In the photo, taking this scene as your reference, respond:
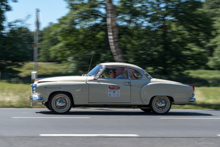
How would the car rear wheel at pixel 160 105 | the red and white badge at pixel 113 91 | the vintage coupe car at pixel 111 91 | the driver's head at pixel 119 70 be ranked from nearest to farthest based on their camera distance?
the vintage coupe car at pixel 111 91, the red and white badge at pixel 113 91, the driver's head at pixel 119 70, the car rear wheel at pixel 160 105

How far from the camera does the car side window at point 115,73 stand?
10656mm

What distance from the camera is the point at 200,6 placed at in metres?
29.8

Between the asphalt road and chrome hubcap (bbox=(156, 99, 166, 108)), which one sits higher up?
chrome hubcap (bbox=(156, 99, 166, 108))

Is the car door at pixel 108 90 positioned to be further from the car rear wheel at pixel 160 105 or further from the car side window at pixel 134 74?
the car rear wheel at pixel 160 105

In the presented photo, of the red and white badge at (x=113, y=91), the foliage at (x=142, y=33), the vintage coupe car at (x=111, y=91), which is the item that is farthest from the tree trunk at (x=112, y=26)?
the foliage at (x=142, y=33)

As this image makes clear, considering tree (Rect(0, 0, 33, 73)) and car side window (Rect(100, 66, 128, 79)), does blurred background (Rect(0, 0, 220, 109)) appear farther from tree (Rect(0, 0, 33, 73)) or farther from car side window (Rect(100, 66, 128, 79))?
car side window (Rect(100, 66, 128, 79))

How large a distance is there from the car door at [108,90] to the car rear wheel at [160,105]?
89 centimetres

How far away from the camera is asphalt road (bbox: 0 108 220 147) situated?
647cm

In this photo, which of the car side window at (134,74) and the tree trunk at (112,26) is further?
the tree trunk at (112,26)

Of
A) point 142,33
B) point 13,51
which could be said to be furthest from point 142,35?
point 13,51

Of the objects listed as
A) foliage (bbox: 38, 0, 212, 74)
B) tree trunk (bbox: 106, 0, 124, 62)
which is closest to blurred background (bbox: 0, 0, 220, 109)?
foliage (bbox: 38, 0, 212, 74)

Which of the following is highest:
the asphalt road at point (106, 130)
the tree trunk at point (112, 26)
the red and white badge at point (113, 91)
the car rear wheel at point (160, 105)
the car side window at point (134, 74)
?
the tree trunk at point (112, 26)

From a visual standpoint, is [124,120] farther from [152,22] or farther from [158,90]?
[152,22]

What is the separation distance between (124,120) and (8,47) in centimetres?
2564
